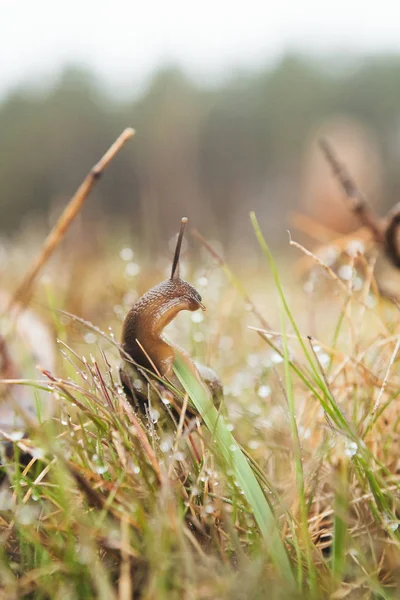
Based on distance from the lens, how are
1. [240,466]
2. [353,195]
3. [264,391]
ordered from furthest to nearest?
[353,195] < [264,391] < [240,466]

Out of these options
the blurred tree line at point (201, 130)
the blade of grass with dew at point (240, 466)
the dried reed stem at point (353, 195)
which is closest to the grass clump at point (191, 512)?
the blade of grass with dew at point (240, 466)

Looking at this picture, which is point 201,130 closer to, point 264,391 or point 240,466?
point 264,391

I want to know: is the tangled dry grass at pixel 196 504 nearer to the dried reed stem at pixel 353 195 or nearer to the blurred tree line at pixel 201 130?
the dried reed stem at pixel 353 195

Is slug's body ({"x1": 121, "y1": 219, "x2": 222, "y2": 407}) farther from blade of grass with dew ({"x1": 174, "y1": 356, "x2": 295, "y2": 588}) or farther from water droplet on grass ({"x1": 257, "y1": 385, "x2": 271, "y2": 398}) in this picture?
water droplet on grass ({"x1": 257, "y1": 385, "x2": 271, "y2": 398})

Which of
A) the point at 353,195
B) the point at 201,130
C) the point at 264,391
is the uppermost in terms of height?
the point at 353,195

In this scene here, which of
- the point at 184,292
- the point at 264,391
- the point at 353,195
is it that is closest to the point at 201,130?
the point at 353,195

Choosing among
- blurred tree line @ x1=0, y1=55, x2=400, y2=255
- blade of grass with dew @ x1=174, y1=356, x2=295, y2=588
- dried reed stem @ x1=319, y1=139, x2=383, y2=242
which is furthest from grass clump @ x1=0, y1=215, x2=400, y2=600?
blurred tree line @ x1=0, y1=55, x2=400, y2=255
